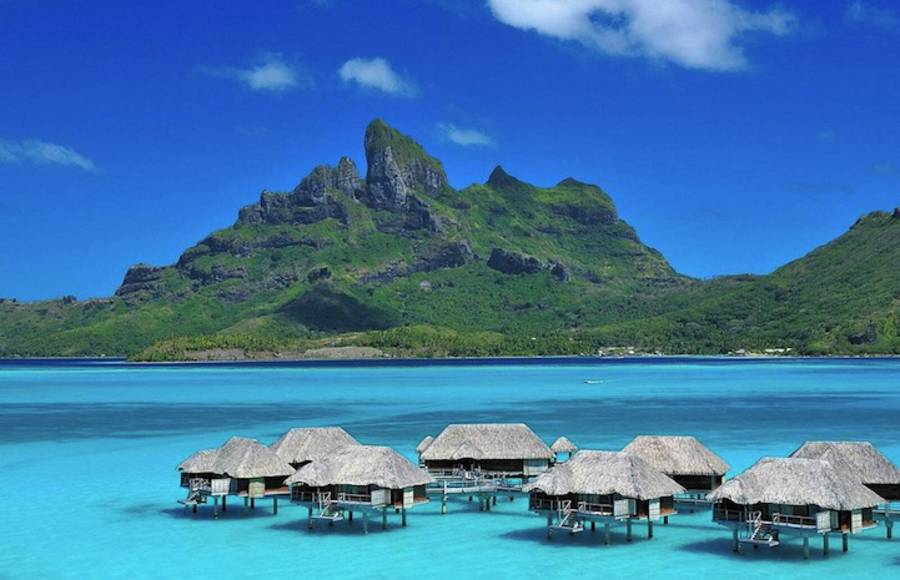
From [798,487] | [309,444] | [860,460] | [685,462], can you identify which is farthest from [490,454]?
[798,487]

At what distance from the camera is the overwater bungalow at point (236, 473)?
142 feet

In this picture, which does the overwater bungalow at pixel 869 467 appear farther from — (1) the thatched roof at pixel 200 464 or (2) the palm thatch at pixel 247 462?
(1) the thatched roof at pixel 200 464

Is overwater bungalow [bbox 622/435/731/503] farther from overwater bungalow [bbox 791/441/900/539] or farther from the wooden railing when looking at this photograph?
the wooden railing

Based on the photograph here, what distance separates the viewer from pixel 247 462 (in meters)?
43.4

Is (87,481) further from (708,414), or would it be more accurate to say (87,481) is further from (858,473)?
(708,414)

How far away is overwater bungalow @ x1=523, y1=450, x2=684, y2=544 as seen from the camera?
3747 cm

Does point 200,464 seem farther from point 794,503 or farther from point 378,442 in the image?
point 378,442

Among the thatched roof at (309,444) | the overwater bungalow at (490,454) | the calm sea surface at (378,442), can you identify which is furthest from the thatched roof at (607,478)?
the thatched roof at (309,444)

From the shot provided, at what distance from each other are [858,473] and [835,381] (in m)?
115

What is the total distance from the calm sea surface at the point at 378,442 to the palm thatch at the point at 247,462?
1.92m

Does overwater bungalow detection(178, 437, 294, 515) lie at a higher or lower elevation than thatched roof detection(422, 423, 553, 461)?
lower

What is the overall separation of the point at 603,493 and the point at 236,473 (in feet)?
49.0

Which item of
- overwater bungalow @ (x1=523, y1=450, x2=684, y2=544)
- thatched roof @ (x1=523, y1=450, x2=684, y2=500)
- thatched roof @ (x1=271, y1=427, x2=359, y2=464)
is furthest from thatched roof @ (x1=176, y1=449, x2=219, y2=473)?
thatched roof @ (x1=523, y1=450, x2=684, y2=500)

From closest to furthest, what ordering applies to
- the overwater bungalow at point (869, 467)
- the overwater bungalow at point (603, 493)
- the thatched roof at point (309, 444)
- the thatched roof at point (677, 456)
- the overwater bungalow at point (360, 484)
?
the overwater bungalow at point (603, 493)
the overwater bungalow at point (869, 467)
the overwater bungalow at point (360, 484)
the thatched roof at point (677, 456)
the thatched roof at point (309, 444)
